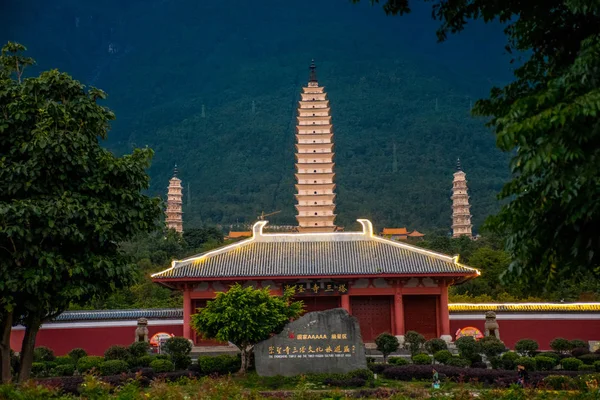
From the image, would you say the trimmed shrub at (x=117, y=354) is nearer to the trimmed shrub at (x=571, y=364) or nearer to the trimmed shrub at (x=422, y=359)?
the trimmed shrub at (x=422, y=359)

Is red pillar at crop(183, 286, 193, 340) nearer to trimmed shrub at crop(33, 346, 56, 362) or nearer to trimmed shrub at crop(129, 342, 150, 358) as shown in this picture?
trimmed shrub at crop(129, 342, 150, 358)

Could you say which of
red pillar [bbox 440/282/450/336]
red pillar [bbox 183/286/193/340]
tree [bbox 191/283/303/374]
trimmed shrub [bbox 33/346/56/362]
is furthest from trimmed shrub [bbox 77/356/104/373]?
red pillar [bbox 440/282/450/336]

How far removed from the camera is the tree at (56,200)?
1135 cm

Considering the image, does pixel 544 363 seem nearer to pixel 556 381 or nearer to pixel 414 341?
pixel 556 381

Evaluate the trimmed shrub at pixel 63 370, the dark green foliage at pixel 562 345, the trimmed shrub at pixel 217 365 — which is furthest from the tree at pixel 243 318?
the dark green foliage at pixel 562 345

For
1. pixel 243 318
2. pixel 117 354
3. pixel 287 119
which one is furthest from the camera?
pixel 287 119

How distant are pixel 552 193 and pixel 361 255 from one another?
24.2 meters

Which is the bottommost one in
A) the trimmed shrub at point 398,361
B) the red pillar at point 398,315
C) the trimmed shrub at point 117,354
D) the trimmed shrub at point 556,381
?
the trimmed shrub at point 556,381

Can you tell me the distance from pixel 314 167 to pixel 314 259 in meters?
26.4

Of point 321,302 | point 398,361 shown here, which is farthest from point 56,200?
point 321,302

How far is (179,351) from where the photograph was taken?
887 inches

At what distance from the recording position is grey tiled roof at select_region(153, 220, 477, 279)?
29484 millimetres

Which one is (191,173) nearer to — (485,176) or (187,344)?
(485,176)

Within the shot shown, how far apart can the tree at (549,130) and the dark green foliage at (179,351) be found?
15.3 meters
